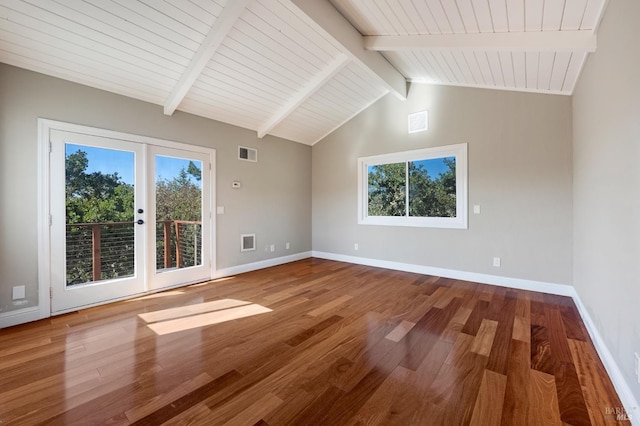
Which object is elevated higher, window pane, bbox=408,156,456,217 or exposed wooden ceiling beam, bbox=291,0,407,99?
exposed wooden ceiling beam, bbox=291,0,407,99

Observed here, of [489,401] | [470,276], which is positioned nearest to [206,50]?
[489,401]

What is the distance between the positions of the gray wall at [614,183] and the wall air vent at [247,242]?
4.46 metres

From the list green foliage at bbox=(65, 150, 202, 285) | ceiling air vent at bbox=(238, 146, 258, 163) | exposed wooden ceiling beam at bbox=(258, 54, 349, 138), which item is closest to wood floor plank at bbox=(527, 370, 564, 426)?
exposed wooden ceiling beam at bbox=(258, 54, 349, 138)

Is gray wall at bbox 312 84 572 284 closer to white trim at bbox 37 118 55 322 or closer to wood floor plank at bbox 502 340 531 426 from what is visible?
wood floor plank at bbox 502 340 531 426

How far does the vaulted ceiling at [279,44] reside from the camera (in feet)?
7.58

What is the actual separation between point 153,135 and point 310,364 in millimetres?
3491

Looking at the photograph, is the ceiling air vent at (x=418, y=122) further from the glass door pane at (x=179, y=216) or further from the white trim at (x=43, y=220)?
the white trim at (x=43, y=220)

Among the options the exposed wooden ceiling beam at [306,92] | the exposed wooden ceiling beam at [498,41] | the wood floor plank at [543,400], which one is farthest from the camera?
the exposed wooden ceiling beam at [306,92]

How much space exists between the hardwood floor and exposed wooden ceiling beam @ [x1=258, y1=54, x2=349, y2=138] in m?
2.99

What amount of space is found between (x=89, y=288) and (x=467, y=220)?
5116 mm

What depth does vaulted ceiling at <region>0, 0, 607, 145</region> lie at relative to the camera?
2311mm

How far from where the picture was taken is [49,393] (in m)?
1.65

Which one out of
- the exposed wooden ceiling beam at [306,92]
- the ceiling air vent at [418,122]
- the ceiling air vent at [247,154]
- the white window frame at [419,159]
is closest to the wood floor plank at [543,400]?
the white window frame at [419,159]

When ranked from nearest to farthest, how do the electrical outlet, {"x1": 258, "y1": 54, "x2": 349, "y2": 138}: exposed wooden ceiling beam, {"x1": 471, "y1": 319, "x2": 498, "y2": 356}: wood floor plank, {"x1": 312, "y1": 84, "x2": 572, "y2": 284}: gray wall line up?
{"x1": 471, "y1": 319, "x2": 498, "y2": 356}: wood floor plank, the electrical outlet, {"x1": 312, "y1": 84, "x2": 572, "y2": 284}: gray wall, {"x1": 258, "y1": 54, "x2": 349, "y2": 138}: exposed wooden ceiling beam
